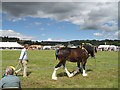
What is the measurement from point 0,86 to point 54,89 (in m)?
4.88

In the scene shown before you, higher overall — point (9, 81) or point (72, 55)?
point (72, 55)

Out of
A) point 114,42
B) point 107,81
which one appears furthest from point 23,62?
point 114,42

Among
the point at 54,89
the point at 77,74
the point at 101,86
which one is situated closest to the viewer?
the point at 54,89

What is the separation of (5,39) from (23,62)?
18651 cm

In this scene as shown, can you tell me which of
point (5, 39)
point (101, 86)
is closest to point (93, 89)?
point (101, 86)

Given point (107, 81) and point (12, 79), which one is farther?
point (107, 81)

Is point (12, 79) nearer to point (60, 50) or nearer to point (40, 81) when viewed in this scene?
point (40, 81)

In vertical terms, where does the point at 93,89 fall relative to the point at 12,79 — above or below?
below

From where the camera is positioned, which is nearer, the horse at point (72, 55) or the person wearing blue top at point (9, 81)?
the person wearing blue top at point (9, 81)

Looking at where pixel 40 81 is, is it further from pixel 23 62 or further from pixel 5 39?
pixel 5 39

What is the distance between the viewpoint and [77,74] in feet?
59.5

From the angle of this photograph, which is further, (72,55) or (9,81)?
(72,55)

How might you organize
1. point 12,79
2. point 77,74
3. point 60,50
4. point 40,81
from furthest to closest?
point 77,74 → point 60,50 → point 40,81 → point 12,79

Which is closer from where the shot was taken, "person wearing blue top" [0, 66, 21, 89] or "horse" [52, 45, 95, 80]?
"person wearing blue top" [0, 66, 21, 89]
